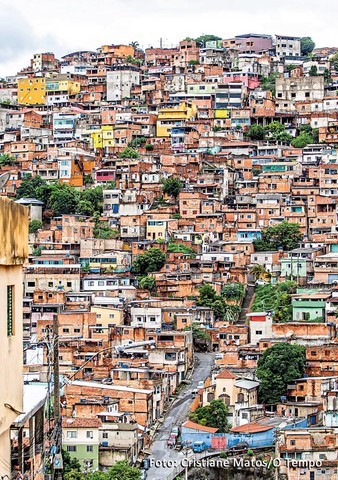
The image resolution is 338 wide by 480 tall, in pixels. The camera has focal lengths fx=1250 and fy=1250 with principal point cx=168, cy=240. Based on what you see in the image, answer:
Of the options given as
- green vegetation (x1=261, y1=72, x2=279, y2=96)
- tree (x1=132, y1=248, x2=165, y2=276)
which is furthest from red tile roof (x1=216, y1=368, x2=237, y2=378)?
green vegetation (x1=261, y1=72, x2=279, y2=96)

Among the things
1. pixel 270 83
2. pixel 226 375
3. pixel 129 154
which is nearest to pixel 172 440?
pixel 226 375

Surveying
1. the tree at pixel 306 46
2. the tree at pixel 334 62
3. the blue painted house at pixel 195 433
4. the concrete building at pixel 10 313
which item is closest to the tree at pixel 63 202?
the blue painted house at pixel 195 433

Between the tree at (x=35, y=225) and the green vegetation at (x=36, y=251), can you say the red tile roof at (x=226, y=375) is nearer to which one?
the green vegetation at (x=36, y=251)

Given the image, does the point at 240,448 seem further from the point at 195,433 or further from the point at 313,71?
the point at 313,71

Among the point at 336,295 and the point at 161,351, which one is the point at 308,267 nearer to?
the point at 336,295

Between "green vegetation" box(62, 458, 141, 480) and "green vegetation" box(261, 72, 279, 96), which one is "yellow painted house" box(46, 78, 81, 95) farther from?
"green vegetation" box(62, 458, 141, 480)
